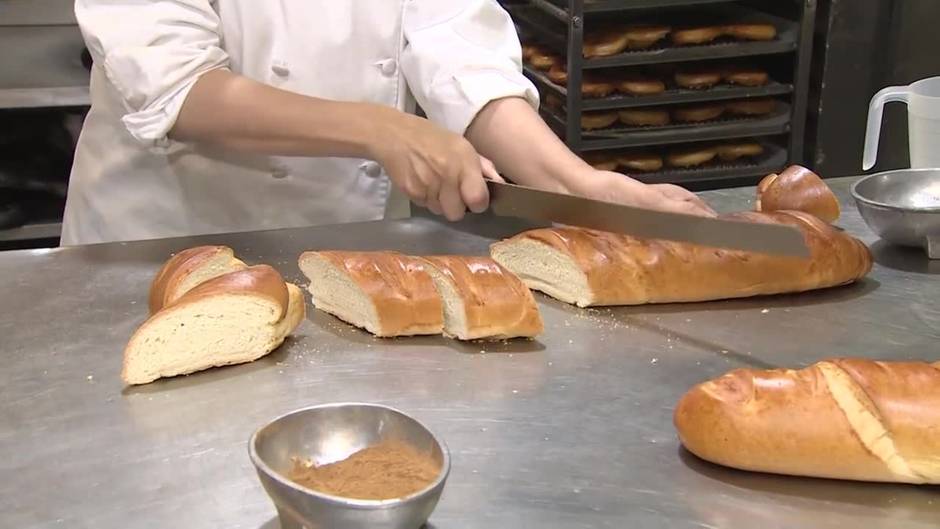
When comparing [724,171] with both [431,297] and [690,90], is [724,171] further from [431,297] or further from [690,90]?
[431,297]

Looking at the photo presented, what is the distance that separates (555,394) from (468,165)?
452 millimetres

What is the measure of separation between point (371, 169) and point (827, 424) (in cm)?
102

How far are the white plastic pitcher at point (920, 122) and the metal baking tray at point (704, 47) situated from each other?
2.58 ft

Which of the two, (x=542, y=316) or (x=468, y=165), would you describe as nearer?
(x=542, y=316)

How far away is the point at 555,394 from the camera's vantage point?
1.29 m

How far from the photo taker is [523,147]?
1.80m

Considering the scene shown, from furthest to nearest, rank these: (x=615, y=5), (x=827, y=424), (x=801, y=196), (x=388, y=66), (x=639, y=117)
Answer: (x=639, y=117) → (x=615, y=5) → (x=388, y=66) → (x=801, y=196) → (x=827, y=424)

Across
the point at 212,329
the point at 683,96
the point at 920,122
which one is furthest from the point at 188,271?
the point at 683,96

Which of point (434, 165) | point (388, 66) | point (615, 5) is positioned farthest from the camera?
point (615, 5)

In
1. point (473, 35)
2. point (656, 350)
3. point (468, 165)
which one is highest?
point (473, 35)

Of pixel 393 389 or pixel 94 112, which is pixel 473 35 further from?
pixel 393 389

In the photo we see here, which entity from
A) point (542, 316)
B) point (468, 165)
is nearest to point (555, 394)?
point (542, 316)

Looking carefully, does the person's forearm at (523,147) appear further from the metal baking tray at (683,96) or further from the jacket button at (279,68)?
the metal baking tray at (683,96)

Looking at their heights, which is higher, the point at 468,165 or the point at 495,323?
the point at 468,165
